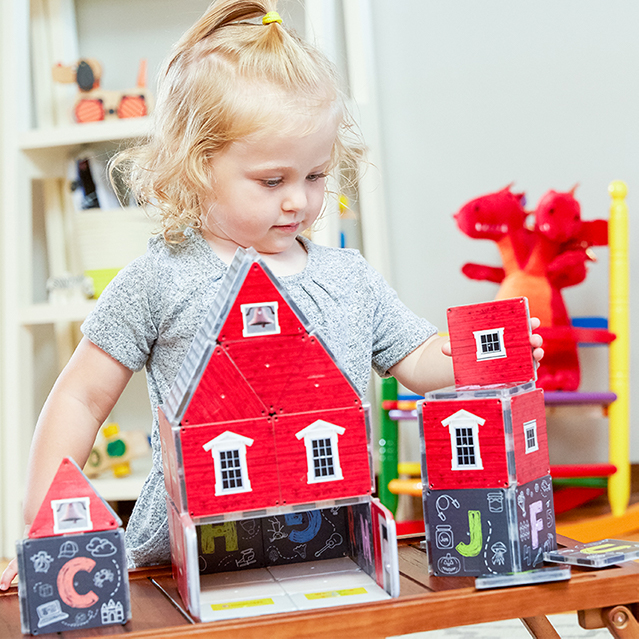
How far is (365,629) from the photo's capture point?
1.64ft

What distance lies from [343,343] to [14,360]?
1107 mm

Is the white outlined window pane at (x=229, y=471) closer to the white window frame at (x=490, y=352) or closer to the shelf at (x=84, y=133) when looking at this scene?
the white window frame at (x=490, y=352)

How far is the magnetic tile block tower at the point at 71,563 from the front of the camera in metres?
0.49

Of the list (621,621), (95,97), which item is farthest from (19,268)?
(621,621)

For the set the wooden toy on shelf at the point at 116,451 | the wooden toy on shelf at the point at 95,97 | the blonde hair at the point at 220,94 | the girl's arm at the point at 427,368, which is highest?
the wooden toy on shelf at the point at 95,97

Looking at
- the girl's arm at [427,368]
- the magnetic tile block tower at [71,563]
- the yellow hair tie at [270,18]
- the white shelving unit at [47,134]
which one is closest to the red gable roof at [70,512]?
the magnetic tile block tower at [71,563]

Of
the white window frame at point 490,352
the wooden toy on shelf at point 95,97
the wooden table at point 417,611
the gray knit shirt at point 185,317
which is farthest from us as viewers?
the wooden toy on shelf at point 95,97

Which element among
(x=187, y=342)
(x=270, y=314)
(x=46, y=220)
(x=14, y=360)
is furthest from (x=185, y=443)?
(x=46, y=220)

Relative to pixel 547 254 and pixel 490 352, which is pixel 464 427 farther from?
pixel 547 254

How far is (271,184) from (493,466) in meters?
0.30

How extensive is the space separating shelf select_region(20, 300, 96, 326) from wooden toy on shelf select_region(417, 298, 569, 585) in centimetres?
122

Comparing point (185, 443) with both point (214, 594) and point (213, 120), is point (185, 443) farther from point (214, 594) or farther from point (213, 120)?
point (213, 120)

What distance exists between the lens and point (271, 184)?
685 millimetres

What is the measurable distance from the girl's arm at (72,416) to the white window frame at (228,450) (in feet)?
0.59
